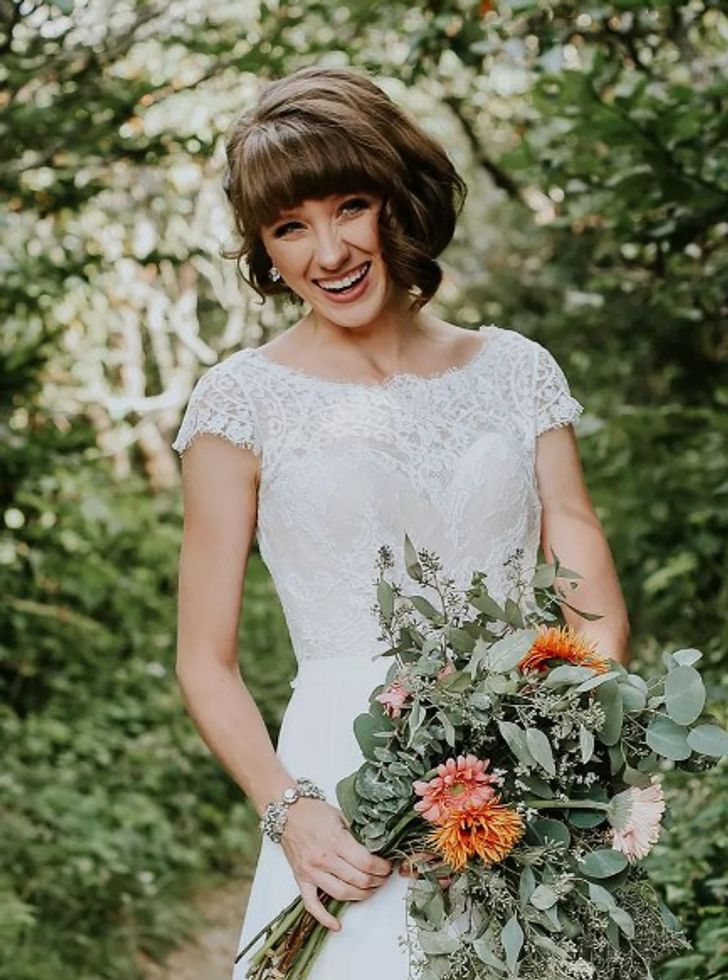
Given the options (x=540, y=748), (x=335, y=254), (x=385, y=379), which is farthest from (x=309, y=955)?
(x=335, y=254)

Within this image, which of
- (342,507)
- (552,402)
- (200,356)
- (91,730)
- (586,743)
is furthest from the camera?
(200,356)

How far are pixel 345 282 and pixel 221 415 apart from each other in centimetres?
31

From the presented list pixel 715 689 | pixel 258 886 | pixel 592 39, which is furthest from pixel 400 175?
pixel 592 39

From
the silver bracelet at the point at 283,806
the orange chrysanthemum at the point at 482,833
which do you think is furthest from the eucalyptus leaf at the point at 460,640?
the silver bracelet at the point at 283,806

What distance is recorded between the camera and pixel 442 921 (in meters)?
2.17

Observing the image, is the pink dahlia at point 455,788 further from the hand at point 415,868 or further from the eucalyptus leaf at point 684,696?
the eucalyptus leaf at point 684,696

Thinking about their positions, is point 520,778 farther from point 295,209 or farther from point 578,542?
point 295,209

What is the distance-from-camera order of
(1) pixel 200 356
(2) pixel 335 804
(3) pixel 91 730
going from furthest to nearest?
(1) pixel 200 356, (3) pixel 91 730, (2) pixel 335 804

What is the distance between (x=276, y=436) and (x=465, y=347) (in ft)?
1.49

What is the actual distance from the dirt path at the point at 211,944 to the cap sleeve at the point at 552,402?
11.2 feet

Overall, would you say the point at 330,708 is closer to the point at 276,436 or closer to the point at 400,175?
the point at 276,436

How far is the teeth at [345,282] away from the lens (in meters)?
2.72

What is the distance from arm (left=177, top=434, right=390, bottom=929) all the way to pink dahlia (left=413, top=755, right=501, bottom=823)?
1.19ft

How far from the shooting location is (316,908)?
93.0 inches
